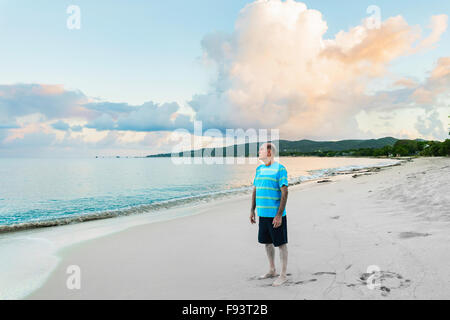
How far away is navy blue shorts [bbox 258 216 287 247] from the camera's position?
4922 millimetres

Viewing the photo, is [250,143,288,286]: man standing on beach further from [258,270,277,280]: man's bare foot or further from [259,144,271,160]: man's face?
[258,270,277,280]: man's bare foot

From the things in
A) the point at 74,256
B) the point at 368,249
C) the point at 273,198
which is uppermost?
the point at 273,198

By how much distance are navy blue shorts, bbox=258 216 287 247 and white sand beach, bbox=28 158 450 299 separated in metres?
0.74

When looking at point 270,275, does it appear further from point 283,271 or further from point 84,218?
point 84,218

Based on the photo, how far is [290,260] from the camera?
5980 mm

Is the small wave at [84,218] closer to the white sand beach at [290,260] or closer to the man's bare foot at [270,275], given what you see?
the white sand beach at [290,260]

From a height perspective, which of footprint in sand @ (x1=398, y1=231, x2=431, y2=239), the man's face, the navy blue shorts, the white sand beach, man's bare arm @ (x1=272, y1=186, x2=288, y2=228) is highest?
the man's face

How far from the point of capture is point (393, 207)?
1057cm

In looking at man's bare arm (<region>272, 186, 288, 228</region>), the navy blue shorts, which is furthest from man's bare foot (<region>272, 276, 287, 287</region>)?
man's bare arm (<region>272, 186, 288, 228</region>)

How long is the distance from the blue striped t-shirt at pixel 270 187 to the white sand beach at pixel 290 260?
1.35 meters
